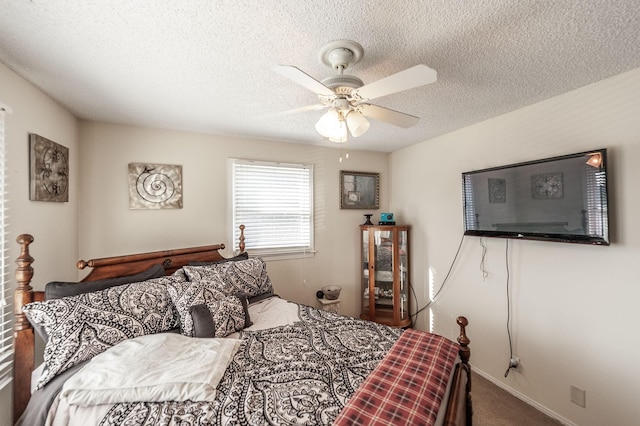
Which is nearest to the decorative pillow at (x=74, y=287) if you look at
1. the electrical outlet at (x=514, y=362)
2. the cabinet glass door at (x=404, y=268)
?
the cabinet glass door at (x=404, y=268)

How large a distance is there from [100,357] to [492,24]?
2.56m

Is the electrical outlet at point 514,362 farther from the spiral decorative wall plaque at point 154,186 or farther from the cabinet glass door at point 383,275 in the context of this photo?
the spiral decorative wall plaque at point 154,186

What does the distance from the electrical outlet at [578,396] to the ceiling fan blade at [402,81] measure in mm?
2475

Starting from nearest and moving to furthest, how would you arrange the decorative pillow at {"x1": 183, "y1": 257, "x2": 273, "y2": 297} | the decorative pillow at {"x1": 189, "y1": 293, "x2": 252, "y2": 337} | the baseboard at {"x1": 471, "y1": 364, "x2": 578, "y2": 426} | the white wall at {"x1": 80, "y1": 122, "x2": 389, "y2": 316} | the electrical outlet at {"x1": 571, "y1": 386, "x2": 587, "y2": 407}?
the decorative pillow at {"x1": 189, "y1": 293, "x2": 252, "y2": 337}, the electrical outlet at {"x1": 571, "y1": 386, "x2": 587, "y2": 407}, the baseboard at {"x1": 471, "y1": 364, "x2": 578, "y2": 426}, the decorative pillow at {"x1": 183, "y1": 257, "x2": 273, "y2": 297}, the white wall at {"x1": 80, "y1": 122, "x2": 389, "y2": 316}

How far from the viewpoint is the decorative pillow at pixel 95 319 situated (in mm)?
1377

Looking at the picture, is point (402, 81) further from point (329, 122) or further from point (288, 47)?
point (288, 47)

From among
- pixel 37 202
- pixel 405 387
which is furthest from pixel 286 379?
pixel 37 202

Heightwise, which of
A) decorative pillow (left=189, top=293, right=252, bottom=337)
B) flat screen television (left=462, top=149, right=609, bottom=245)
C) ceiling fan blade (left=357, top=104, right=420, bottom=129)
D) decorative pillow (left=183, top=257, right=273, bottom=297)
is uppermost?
ceiling fan blade (left=357, top=104, right=420, bottom=129)

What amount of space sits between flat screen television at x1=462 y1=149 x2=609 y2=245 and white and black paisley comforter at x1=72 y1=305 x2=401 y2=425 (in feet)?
4.75

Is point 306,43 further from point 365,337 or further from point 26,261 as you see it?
point 26,261

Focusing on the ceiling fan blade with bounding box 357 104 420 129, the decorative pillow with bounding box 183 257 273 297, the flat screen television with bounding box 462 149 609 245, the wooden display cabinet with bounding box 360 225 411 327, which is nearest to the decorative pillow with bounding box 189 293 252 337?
the decorative pillow with bounding box 183 257 273 297

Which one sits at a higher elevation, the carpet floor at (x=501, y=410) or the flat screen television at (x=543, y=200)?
the flat screen television at (x=543, y=200)

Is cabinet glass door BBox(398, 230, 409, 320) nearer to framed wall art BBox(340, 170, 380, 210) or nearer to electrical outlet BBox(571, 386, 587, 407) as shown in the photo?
framed wall art BBox(340, 170, 380, 210)

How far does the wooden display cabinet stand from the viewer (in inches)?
132
